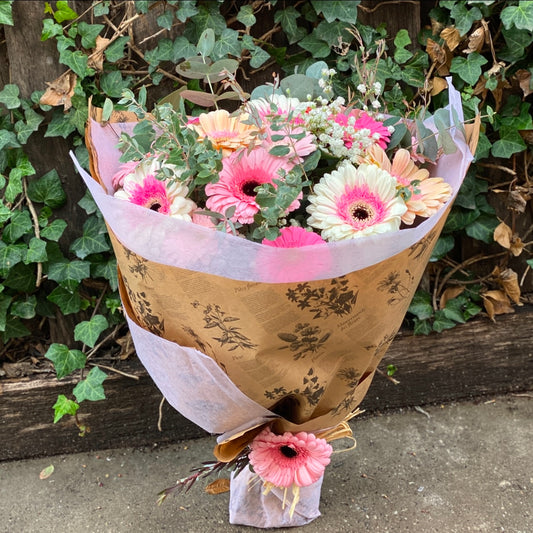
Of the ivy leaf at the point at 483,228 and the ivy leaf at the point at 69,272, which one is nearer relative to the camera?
the ivy leaf at the point at 69,272

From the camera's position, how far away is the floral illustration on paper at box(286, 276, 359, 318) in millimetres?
1026

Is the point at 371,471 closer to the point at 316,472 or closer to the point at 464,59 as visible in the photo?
the point at 316,472

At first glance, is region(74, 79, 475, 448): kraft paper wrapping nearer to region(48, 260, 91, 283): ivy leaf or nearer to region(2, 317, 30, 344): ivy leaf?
region(48, 260, 91, 283): ivy leaf

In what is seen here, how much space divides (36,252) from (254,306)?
1.02 meters

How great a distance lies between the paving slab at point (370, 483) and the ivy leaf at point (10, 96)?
115 centimetres

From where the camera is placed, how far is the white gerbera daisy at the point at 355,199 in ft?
3.41

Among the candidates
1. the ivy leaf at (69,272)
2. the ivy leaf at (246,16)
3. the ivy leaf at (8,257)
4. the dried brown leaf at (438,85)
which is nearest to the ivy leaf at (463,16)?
the dried brown leaf at (438,85)

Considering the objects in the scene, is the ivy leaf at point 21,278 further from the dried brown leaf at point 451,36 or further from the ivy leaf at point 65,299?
the dried brown leaf at point 451,36

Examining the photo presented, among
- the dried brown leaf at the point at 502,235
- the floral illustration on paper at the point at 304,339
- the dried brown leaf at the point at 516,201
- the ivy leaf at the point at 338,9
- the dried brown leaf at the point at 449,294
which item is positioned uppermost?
the ivy leaf at the point at 338,9

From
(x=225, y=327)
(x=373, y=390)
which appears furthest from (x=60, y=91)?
(x=373, y=390)

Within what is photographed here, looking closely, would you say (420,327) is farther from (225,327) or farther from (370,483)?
(225,327)

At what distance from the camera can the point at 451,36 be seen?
176 centimetres

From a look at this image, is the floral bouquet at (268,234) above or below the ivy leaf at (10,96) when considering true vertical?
below

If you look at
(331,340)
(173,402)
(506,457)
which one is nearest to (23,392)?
(173,402)
